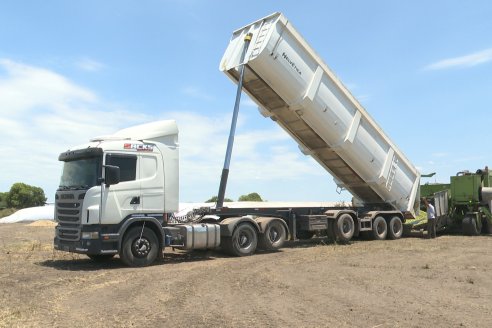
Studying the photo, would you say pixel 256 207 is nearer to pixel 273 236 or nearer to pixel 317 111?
pixel 273 236

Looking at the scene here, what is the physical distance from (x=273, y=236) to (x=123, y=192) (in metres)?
4.89

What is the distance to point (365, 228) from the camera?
16.5 metres

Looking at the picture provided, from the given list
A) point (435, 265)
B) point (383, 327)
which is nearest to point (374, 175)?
point (435, 265)

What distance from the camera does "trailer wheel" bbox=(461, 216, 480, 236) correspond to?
18875mm

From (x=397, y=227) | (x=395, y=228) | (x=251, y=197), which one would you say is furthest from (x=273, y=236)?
(x=251, y=197)

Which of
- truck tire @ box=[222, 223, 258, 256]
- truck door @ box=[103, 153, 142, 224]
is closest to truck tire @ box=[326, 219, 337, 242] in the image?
truck tire @ box=[222, 223, 258, 256]

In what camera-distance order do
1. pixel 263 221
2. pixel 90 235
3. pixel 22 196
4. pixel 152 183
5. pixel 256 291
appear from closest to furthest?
pixel 256 291
pixel 90 235
pixel 152 183
pixel 263 221
pixel 22 196

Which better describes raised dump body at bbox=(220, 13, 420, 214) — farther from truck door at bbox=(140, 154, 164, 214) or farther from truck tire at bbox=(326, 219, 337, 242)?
truck door at bbox=(140, 154, 164, 214)

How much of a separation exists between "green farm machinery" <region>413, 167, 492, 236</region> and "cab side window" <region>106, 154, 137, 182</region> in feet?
39.5

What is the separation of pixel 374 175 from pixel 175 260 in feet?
23.2

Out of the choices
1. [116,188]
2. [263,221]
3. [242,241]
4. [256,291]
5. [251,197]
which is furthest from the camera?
[251,197]

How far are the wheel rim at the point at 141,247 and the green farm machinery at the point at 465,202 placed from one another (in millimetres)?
11683

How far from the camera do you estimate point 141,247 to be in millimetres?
11203

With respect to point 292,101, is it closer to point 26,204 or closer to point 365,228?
point 365,228
